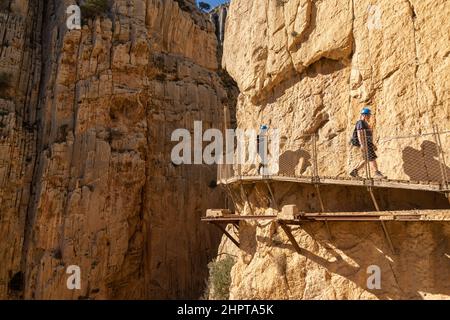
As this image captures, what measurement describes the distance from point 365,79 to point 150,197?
17.0m

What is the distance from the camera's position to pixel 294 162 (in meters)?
11.4

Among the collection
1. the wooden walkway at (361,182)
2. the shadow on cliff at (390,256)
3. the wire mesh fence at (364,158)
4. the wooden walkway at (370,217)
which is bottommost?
the shadow on cliff at (390,256)

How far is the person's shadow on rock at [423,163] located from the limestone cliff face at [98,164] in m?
17.2

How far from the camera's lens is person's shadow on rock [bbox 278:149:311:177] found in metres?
11.1

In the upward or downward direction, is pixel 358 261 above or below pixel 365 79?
below

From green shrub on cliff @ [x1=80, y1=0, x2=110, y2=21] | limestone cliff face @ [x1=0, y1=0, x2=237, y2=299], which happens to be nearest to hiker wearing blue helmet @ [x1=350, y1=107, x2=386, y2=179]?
limestone cliff face @ [x1=0, y1=0, x2=237, y2=299]

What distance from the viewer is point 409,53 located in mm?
8922

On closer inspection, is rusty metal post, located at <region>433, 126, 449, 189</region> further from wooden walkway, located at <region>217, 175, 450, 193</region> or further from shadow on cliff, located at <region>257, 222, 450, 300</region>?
shadow on cliff, located at <region>257, 222, 450, 300</region>

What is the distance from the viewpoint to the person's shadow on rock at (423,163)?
26.7ft

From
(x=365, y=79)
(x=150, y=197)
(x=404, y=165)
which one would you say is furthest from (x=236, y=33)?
(x=150, y=197)

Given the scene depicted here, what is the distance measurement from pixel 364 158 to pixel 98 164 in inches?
671

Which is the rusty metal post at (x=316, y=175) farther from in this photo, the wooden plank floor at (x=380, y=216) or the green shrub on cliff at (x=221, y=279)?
the green shrub on cliff at (x=221, y=279)

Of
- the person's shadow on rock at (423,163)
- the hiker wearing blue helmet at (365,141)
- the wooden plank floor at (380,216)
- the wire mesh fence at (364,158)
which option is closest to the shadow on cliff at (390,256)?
the wooden plank floor at (380,216)
